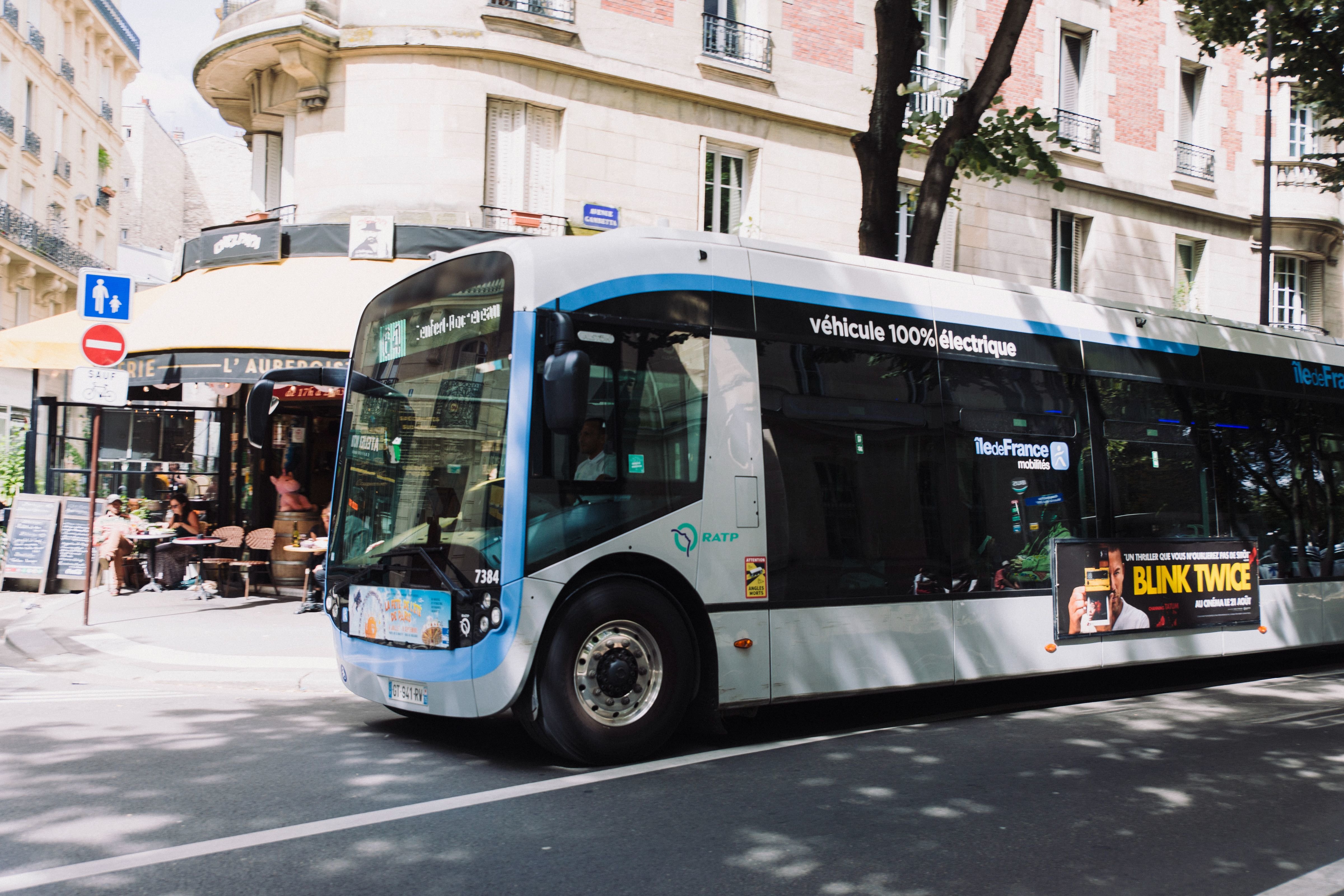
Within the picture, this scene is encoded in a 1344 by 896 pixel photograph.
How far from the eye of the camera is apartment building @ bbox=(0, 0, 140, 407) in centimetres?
3192

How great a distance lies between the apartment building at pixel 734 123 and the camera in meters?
14.7

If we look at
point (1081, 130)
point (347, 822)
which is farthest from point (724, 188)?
point (347, 822)

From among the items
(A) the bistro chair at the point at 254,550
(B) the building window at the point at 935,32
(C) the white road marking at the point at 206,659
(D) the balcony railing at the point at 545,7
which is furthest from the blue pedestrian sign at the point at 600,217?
(C) the white road marking at the point at 206,659

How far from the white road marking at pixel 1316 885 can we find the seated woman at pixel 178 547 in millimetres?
12842

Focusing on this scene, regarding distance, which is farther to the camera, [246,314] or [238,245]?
[238,245]

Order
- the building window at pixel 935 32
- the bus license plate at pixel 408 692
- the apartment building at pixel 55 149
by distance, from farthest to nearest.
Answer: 1. the apartment building at pixel 55 149
2. the building window at pixel 935 32
3. the bus license plate at pixel 408 692

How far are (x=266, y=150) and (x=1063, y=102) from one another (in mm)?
13474

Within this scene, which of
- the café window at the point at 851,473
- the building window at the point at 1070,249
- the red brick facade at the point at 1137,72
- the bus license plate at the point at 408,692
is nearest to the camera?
the bus license plate at the point at 408,692

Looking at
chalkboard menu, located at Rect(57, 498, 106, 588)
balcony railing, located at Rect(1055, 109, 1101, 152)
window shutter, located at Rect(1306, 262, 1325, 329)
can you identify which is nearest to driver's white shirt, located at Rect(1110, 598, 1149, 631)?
chalkboard menu, located at Rect(57, 498, 106, 588)

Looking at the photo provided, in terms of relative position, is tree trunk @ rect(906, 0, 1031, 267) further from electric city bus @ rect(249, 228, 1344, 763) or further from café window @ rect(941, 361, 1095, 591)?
café window @ rect(941, 361, 1095, 591)

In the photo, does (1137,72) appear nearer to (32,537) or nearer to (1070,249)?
(1070,249)

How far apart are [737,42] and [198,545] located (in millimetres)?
10160

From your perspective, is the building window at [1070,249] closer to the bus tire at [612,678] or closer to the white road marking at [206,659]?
the white road marking at [206,659]

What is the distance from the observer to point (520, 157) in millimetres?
15094
